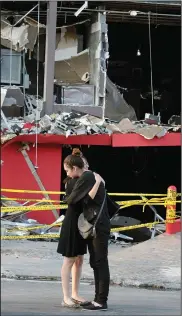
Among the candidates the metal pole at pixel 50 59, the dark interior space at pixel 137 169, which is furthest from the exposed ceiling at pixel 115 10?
the dark interior space at pixel 137 169

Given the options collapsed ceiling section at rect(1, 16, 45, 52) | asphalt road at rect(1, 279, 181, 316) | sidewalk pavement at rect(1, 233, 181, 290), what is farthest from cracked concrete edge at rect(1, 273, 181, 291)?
collapsed ceiling section at rect(1, 16, 45, 52)

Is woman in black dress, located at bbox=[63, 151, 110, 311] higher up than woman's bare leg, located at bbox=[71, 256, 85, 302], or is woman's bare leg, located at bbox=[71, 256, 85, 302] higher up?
woman in black dress, located at bbox=[63, 151, 110, 311]

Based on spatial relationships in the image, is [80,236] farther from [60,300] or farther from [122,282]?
[122,282]

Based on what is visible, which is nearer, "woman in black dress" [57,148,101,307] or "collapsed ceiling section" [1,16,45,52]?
"woman in black dress" [57,148,101,307]

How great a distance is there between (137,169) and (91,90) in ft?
11.2

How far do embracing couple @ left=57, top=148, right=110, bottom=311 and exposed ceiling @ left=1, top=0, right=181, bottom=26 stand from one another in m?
11.1

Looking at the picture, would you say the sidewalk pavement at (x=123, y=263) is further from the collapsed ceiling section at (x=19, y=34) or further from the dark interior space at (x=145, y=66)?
the dark interior space at (x=145, y=66)

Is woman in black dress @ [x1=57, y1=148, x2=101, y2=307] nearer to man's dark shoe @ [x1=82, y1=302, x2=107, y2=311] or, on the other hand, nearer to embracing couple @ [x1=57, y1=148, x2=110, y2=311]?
embracing couple @ [x1=57, y1=148, x2=110, y2=311]

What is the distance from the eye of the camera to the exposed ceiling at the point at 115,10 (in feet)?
54.1

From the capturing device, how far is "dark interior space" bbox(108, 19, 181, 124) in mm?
20203

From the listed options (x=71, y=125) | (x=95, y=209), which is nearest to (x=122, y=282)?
(x=95, y=209)

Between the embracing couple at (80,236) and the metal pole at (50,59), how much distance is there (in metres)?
10.1

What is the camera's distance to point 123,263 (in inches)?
361

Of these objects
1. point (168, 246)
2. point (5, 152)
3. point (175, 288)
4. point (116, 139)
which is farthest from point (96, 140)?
point (175, 288)
